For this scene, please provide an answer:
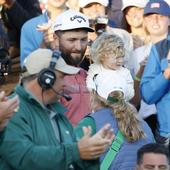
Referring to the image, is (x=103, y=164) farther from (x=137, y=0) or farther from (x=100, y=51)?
(x=137, y=0)

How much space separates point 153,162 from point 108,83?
815 millimetres

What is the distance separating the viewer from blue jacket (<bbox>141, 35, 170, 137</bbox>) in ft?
20.3

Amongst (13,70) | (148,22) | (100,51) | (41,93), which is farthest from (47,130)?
(13,70)

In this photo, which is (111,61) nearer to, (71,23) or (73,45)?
(73,45)

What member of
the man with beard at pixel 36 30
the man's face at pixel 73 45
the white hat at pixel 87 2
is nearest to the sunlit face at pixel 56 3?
the man with beard at pixel 36 30

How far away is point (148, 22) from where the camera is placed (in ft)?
22.9

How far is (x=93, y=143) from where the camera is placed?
157 inches

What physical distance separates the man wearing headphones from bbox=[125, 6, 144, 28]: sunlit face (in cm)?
303

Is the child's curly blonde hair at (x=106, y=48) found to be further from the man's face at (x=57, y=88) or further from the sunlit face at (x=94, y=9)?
the man's face at (x=57, y=88)

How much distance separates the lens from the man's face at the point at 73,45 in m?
6.05

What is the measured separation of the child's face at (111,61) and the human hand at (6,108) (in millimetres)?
2108

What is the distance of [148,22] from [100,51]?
1191mm

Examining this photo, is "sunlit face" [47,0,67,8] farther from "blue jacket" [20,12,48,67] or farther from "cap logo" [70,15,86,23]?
"cap logo" [70,15,86,23]

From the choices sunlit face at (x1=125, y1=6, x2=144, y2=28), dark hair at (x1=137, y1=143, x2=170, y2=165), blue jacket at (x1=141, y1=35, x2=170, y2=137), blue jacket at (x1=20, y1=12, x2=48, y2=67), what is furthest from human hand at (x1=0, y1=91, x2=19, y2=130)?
sunlit face at (x1=125, y1=6, x2=144, y2=28)
